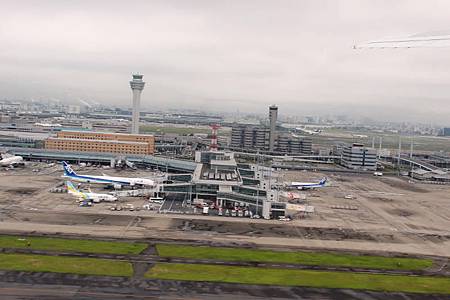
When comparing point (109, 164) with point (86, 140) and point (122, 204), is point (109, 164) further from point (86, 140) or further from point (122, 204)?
point (122, 204)

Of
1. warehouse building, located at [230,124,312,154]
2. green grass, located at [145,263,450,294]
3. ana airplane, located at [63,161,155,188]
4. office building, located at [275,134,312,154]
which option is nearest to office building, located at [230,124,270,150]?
warehouse building, located at [230,124,312,154]

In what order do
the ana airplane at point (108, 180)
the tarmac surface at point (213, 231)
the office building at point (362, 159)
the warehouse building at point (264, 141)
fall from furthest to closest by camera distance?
the warehouse building at point (264, 141) < the office building at point (362, 159) < the ana airplane at point (108, 180) < the tarmac surface at point (213, 231)

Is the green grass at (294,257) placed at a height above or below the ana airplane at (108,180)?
below

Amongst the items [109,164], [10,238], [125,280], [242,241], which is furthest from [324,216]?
[109,164]

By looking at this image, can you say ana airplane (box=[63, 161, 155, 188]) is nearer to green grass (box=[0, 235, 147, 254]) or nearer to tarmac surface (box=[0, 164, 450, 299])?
tarmac surface (box=[0, 164, 450, 299])

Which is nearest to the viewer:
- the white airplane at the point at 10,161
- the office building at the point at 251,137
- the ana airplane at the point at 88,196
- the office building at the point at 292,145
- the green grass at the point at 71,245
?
the green grass at the point at 71,245

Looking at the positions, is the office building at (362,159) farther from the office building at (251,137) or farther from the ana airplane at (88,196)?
the ana airplane at (88,196)

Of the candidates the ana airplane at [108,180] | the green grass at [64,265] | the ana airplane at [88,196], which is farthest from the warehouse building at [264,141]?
the green grass at [64,265]
